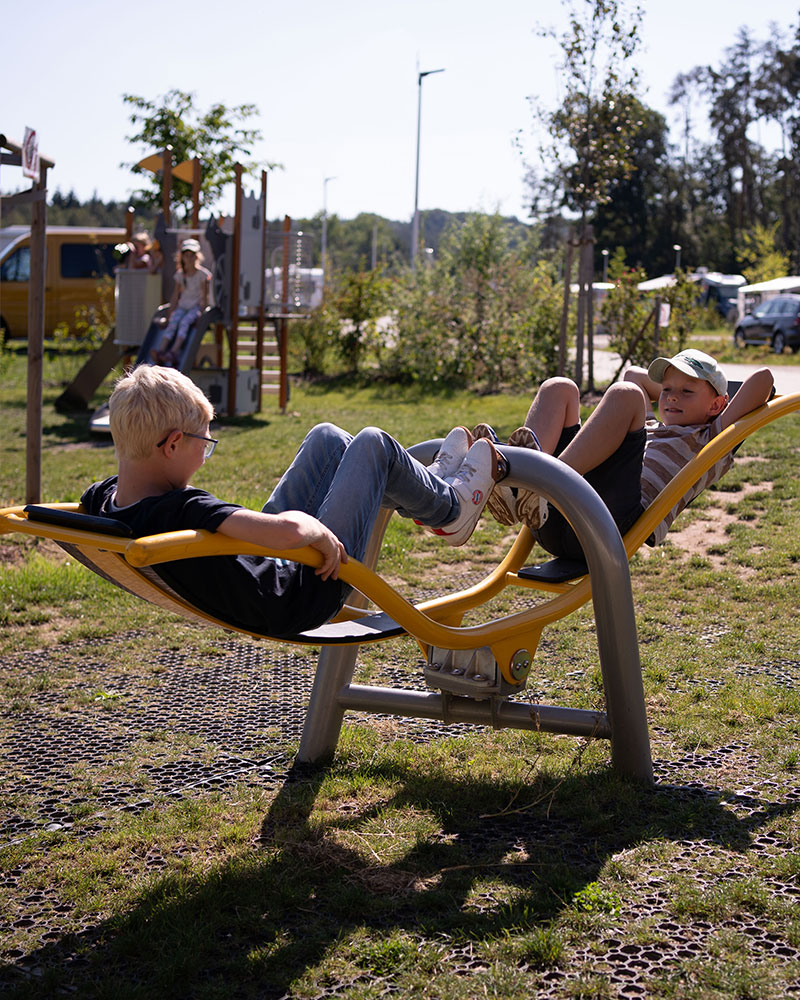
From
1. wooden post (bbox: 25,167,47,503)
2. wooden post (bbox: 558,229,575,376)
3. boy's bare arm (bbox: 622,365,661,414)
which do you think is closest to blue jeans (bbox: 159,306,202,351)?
wooden post (bbox: 558,229,575,376)

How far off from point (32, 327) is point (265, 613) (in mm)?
4960

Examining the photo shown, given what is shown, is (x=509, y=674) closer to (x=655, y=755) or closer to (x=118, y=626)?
(x=655, y=755)

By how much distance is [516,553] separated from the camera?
409cm

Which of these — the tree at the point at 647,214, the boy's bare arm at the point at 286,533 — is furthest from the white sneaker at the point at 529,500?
the tree at the point at 647,214

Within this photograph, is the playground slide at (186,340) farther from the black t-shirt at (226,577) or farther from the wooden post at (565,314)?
the black t-shirt at (226,577)

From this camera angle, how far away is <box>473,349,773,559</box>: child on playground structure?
3.66 m

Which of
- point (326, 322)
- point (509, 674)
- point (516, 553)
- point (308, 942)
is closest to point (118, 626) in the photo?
point (516, 553)

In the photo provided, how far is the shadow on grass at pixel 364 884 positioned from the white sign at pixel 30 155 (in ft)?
16.2

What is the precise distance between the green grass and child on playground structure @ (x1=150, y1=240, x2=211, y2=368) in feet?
25.7

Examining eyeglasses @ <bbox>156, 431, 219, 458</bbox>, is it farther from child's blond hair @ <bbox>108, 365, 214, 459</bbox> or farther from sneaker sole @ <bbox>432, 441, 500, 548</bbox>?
sneaker sole @ <bbox>432, 441, 500, 548</bbox>

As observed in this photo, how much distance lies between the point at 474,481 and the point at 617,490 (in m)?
0.66

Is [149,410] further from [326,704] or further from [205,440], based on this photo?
[326,704]

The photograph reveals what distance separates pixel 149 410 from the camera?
264cm

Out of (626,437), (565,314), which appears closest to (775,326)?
(565,314)
